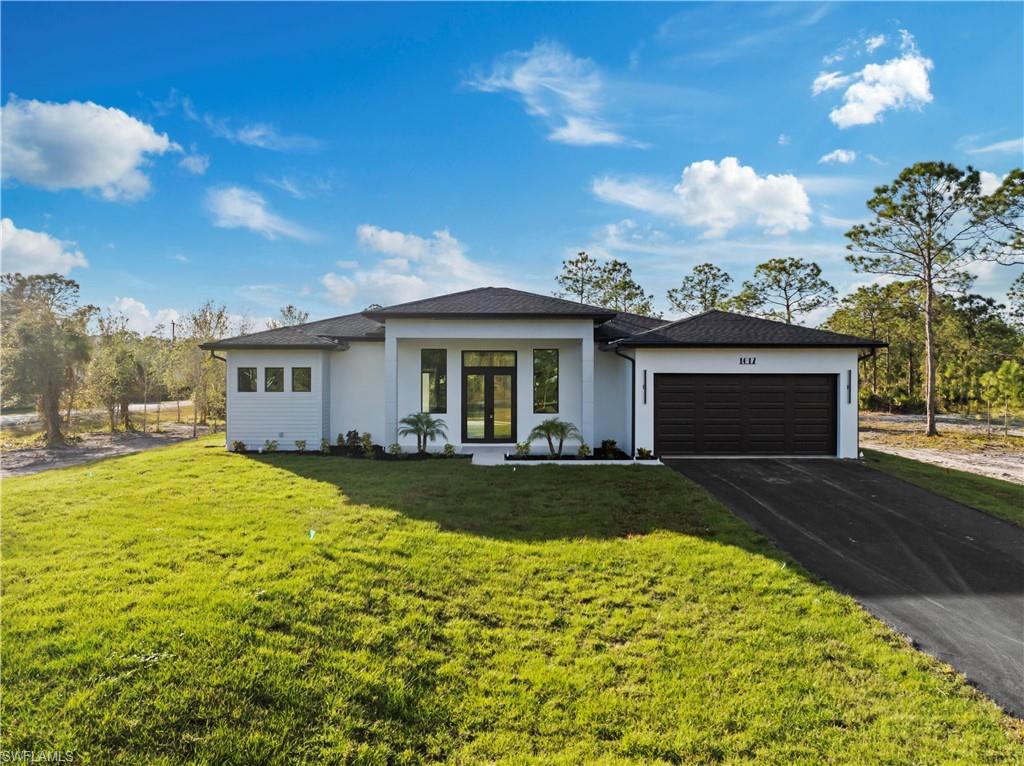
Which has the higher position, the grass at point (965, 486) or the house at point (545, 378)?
the house at point (545, 378)

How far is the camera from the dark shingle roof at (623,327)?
13.0 m

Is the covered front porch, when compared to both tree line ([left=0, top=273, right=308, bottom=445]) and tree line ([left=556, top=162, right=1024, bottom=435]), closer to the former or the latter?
tree line ([left=0, top=273, right=308, bottom=445])

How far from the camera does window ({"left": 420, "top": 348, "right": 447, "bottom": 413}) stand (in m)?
12.8

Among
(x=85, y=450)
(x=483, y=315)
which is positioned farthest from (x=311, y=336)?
(x=85, y=450)

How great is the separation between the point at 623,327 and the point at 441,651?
12323mm

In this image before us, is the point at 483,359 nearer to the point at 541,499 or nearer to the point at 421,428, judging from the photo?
the point at 421,428

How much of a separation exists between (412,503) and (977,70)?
54.4 feet

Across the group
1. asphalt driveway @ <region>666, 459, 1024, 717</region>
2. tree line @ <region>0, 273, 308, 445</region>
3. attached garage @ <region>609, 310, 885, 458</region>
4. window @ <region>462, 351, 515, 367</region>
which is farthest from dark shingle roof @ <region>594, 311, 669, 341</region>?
tree line @ <region>0, 273, 308, 445</region>

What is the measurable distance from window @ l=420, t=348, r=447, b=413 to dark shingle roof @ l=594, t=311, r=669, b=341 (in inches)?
180

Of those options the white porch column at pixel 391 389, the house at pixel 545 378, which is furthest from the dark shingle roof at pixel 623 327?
the white porch column at pixel 391 389

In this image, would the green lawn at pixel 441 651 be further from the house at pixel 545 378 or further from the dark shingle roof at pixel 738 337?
the dark shingle roof at pixel 738 337

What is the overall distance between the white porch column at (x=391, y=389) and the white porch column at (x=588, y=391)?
5.09 meters

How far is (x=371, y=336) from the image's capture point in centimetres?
1296

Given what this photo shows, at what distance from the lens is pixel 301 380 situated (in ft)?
42.4
